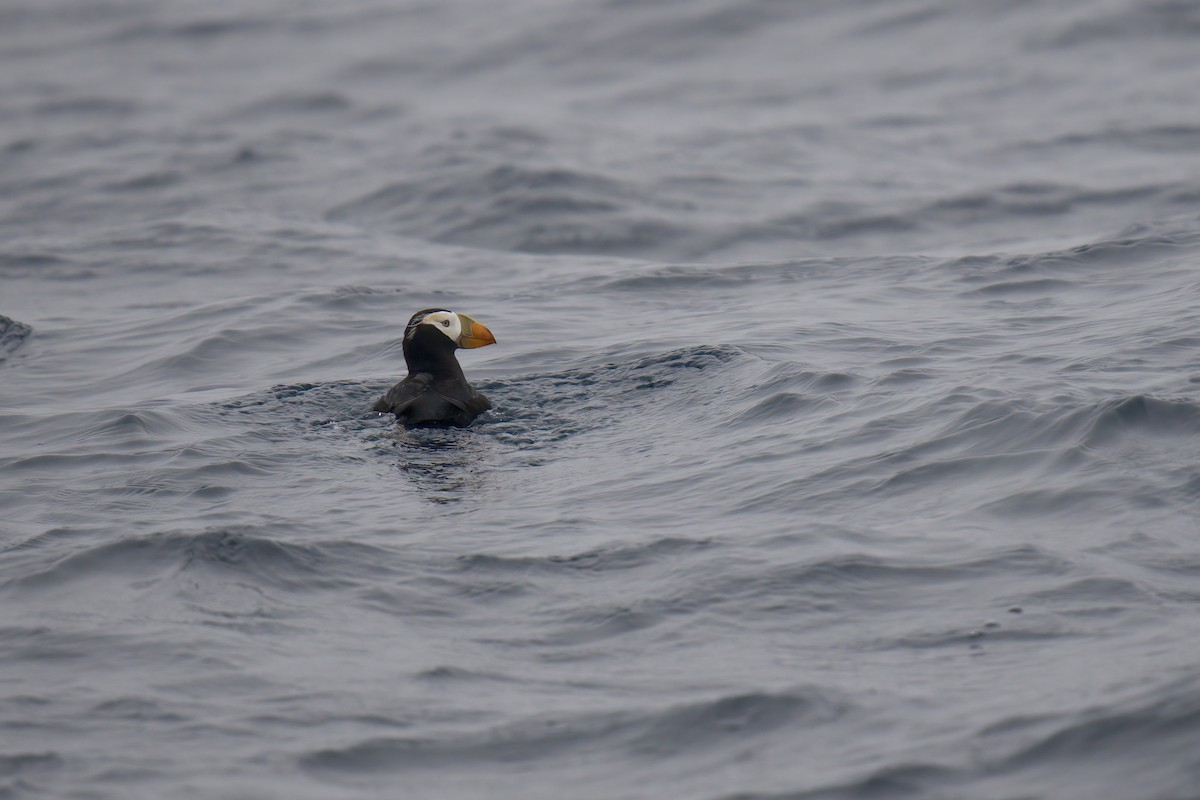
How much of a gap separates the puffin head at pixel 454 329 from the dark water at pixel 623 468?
46 centimetres

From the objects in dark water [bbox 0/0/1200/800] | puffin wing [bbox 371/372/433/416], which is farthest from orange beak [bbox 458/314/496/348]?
dark water [bbox 0/0/1200/800]

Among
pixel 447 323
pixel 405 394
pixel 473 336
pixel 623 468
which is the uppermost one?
pixel 447 323

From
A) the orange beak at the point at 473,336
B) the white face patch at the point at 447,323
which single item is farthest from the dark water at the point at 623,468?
the white face patch at the point at 447,323

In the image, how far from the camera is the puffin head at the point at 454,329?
886 centimetres

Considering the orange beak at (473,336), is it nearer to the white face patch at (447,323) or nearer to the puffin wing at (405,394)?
the white face patch at (447,323)

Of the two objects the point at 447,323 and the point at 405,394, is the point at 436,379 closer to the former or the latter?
the point at 405,394

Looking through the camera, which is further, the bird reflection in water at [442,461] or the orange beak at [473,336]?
the orange beak at [473,336]

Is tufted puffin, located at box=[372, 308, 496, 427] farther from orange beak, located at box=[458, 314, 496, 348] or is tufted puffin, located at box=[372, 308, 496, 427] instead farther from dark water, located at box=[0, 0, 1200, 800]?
dark water, located at box=[0, 0, 1200, 800]

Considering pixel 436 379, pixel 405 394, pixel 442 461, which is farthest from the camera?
pixel 436 379

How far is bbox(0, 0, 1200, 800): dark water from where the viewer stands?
15.9 ft

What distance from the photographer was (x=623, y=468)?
302 inches

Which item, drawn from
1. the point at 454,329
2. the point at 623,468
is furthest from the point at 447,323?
the point at 623,468

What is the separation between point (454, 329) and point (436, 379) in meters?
0.36

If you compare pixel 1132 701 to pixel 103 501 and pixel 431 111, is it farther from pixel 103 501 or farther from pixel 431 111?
pixel 431 111
